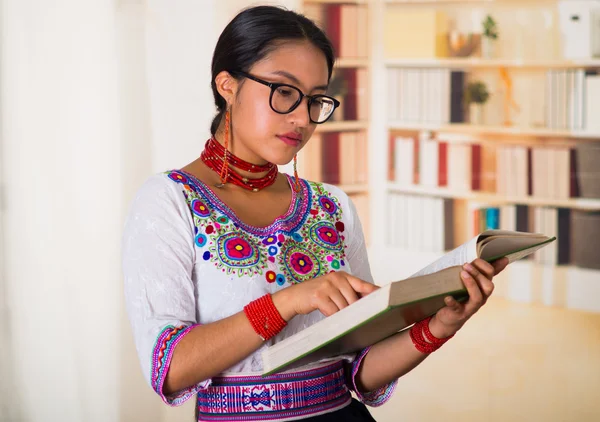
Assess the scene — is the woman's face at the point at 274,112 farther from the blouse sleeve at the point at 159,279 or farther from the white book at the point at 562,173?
the white book at the point at 562,173

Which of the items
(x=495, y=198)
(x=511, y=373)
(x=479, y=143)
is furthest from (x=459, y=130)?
(x=511, y=373)

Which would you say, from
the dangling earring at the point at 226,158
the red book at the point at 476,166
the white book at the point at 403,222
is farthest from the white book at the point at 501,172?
the dangling earring at the point at 226,158

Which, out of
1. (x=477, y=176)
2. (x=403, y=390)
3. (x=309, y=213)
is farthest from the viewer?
(x=477, y=176)

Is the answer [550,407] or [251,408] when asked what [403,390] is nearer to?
[550,407]

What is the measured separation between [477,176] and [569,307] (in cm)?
94

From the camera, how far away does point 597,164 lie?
174 inches

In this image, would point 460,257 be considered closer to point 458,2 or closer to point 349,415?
point 349,415

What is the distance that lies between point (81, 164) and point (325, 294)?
6.95ft

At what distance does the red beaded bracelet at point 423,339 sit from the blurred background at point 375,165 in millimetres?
902

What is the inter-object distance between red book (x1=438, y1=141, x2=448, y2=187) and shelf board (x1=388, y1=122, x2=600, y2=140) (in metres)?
0.11

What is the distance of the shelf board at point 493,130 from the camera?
441 cm

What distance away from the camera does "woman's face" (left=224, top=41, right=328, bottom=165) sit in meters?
1.38

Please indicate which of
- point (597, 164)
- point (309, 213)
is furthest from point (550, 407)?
point (309, 213)

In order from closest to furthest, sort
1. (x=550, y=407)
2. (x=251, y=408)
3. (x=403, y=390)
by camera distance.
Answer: (x=251, y=408)
(x=550, y=407)
(x=403, y=390)
